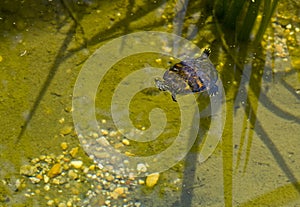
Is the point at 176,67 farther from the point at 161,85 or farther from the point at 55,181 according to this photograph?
the point at 55,181

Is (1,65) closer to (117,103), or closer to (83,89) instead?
(83,89)

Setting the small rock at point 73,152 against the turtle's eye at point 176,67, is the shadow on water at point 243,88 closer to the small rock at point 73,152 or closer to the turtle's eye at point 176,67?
the turtle's eye at point 176,67

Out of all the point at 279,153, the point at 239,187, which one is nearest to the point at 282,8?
the point at 279,153

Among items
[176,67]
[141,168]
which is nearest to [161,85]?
[176,67]

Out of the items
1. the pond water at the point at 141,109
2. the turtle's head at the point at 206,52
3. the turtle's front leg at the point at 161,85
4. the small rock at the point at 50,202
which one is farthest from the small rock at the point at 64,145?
the turtle's head at the point at 206,52

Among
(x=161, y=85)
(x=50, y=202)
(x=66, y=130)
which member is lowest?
(x=50, y=202)

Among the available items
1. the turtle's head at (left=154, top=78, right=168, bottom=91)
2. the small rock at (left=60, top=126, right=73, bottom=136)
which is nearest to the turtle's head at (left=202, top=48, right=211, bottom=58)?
the turtle's head at (left=154, top=78, right=168, bottom=91)
